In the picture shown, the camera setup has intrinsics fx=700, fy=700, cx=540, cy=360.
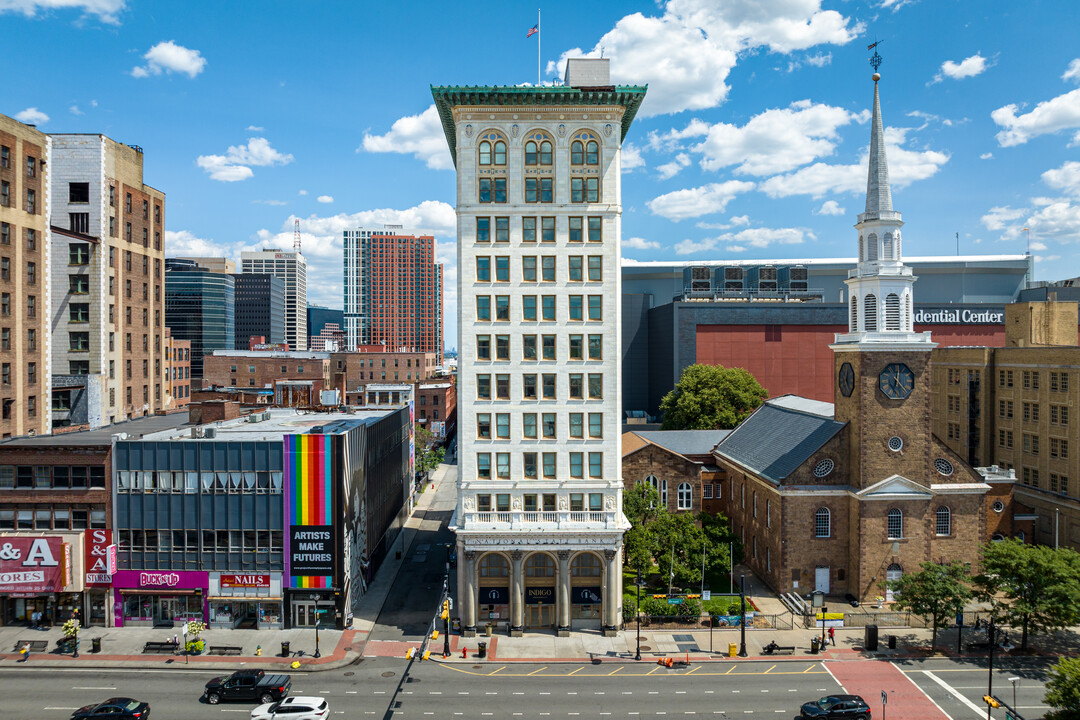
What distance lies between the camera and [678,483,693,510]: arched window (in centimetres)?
6900

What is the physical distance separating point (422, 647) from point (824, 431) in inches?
1455

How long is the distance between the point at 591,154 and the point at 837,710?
38424 millimetres

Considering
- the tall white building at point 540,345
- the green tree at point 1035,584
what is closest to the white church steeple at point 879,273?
the green tree at point 1035,584

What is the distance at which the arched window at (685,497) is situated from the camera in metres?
69.0

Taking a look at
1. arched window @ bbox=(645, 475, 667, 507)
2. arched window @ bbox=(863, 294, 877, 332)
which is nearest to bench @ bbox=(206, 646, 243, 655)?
arched window @ bbox=(645, 475, 667, 507)

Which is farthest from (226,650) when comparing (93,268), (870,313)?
(870,313)

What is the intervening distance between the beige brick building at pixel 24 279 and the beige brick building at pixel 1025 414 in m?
88.0

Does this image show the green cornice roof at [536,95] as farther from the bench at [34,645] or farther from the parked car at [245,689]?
the bench at [34,645]

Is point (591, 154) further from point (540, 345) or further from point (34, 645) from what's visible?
point (34, 645)

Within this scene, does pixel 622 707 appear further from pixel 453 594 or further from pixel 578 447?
pixel 453 594

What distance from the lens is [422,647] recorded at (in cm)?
4759


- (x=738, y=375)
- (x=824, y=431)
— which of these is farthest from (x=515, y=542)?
(x=738, y=375)

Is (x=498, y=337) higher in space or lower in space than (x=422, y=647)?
higher

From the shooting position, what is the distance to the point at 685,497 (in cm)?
6906
